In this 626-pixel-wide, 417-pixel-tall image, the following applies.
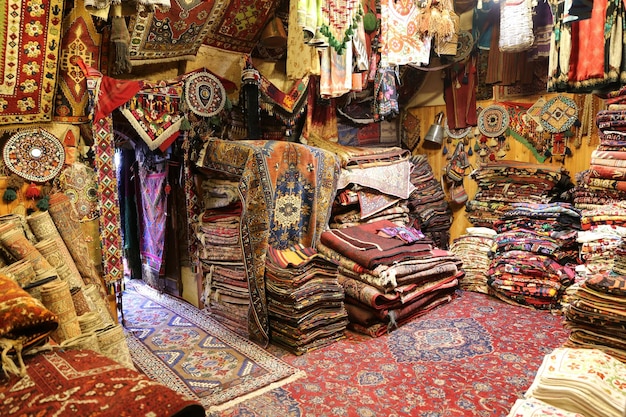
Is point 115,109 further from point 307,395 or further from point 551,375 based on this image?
point 551,375

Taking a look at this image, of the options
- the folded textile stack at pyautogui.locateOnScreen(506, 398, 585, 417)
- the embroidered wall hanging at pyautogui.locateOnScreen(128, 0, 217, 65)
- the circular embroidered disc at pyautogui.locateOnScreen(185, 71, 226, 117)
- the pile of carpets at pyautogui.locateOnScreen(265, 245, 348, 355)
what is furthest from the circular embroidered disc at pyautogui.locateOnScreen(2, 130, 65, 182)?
the folded textile stack at pyautogui.locateOnScreen(506, 398, 585, 417)

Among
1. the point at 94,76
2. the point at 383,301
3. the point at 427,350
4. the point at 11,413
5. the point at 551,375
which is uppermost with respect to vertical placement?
the point at 94,76

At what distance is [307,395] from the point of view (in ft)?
9.51

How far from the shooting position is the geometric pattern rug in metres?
2.75

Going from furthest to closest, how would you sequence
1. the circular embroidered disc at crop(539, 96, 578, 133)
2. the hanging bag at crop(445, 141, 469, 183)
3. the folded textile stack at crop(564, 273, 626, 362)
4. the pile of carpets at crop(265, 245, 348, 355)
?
1. the hanging bag at crop(445, 141, 469, 183)
2. the circular embroidered disc at crop(539, 96, 578, 133)
3. the pile of carpets at crop(265, 245, 348, 355)
4. the folded textile stack at crop(564, 273, 626, 362)

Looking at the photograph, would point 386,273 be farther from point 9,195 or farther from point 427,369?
point 9,195

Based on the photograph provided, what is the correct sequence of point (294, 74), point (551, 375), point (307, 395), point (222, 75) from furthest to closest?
point (222, 75) → point (294, 74) → point (307, 395) → point (551, 375)

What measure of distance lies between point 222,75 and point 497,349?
326 centimetres

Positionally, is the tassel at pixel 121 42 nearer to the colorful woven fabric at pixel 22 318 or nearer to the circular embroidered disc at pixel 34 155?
the circular embroidered disc at pixel 34 155

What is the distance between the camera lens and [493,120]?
5.37 m

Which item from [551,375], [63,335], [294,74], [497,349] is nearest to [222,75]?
[294,74]

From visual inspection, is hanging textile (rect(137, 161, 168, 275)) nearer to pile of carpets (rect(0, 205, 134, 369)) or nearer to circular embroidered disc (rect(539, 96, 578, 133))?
pile of carpets (rect(0, 205, 134, 369))

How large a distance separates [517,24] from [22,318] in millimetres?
3963

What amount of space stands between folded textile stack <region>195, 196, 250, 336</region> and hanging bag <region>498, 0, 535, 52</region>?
103 inches
